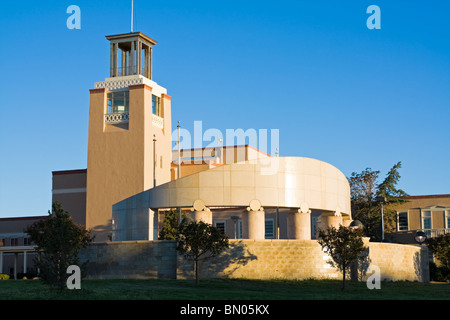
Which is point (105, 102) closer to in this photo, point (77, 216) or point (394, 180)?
point (77, 216)

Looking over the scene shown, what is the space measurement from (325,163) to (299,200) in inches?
180

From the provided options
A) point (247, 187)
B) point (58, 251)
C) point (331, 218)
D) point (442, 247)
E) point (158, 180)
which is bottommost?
point (442, 247)

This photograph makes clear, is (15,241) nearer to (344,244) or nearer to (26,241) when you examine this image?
(26,241)

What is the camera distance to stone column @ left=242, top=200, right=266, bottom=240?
52.0m

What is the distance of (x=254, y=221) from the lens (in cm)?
5206

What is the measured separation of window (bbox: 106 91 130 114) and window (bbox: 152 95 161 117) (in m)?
2.74

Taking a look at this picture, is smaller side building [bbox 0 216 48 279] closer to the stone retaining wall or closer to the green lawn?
the stone retaining wall

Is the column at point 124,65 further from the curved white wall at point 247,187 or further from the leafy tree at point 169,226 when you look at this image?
the curved white wall at point 247,187

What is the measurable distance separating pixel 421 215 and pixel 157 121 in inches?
1222

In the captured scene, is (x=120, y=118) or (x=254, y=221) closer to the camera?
(x=254, y=221)

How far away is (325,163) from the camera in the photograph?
56.4m

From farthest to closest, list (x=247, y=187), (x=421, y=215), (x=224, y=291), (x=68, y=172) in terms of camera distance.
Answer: (x=68, y=172) → (x=421, y=215) → (x=247, y=187) → (x=224, y=291)

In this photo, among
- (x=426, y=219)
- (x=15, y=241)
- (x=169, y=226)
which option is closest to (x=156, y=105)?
(x=169, y=226)
